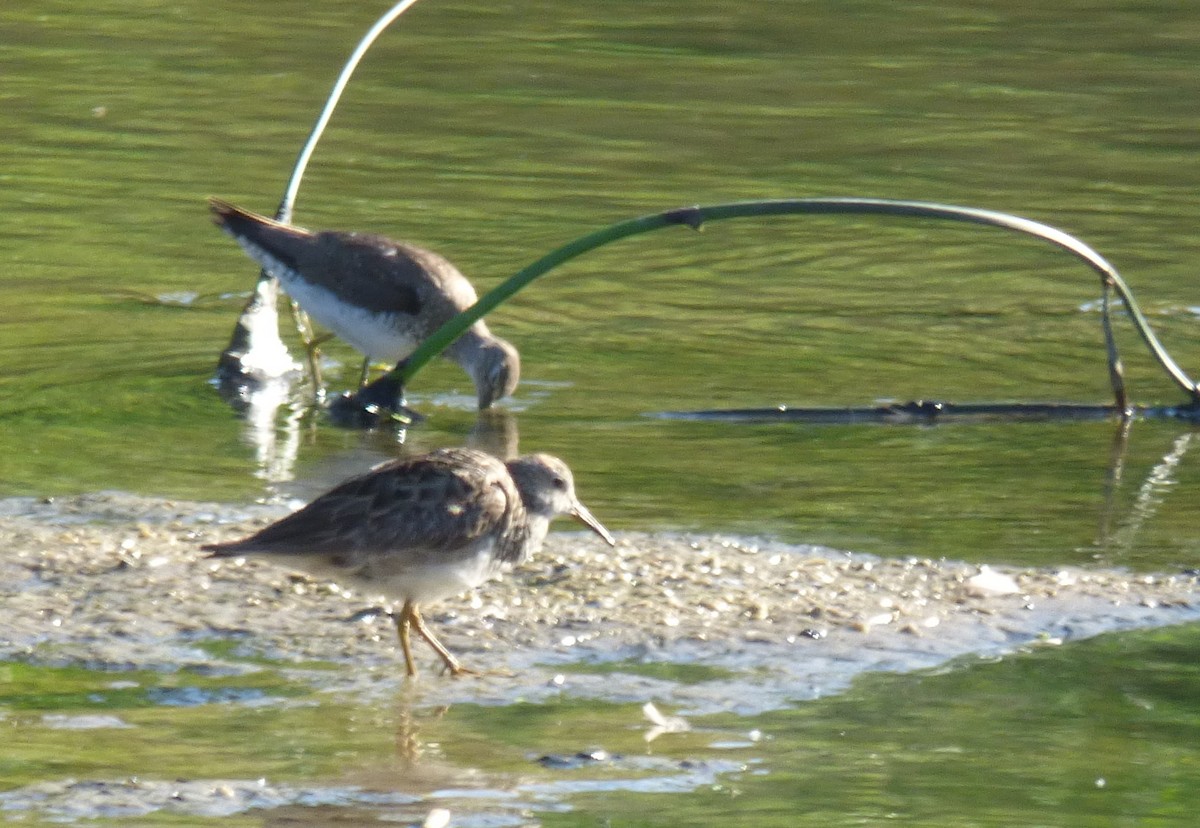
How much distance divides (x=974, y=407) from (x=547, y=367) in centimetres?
225

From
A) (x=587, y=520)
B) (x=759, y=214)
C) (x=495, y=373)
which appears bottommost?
(x=495, y=373)

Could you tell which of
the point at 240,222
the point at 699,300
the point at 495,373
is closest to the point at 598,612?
the point at 495,373

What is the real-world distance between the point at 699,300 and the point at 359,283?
2218mm

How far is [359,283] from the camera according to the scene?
35.2 ft

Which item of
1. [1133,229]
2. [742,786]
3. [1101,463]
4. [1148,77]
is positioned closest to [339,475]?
[1101,463]

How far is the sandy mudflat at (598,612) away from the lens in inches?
249

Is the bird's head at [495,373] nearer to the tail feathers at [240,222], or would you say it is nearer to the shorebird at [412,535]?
the tail feathers at [240,222]

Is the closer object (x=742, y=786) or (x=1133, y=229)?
(x=742, y=786)

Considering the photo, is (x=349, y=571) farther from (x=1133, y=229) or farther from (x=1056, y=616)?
(x=1133, y=229)

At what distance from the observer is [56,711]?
19.2 feet

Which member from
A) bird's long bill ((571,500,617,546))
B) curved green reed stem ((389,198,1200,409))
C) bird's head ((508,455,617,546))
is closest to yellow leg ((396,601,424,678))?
bird's head ((508,455,617,546))

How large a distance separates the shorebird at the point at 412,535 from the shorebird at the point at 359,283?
3754 mm

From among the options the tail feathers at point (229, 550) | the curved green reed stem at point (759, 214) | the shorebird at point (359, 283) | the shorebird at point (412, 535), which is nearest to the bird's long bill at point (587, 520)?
the shorebird at point (412, 535)

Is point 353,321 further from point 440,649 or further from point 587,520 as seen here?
point 440,649
